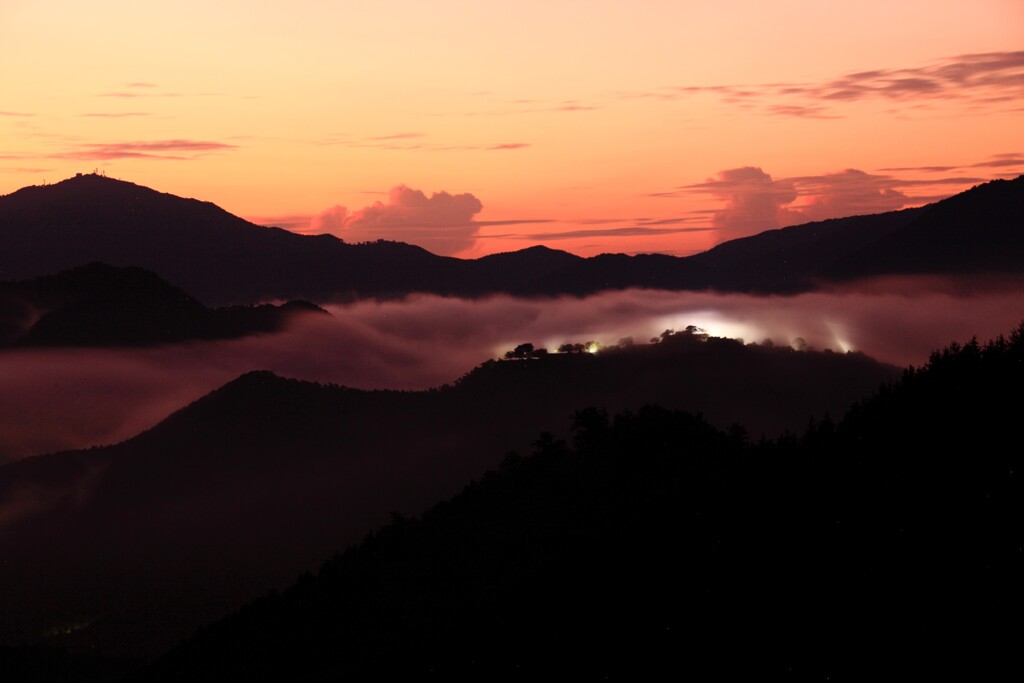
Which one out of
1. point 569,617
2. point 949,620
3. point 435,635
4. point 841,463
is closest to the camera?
point 949,620

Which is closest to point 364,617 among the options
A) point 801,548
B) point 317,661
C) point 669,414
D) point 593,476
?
point 317,661

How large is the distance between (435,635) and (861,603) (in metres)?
61.8

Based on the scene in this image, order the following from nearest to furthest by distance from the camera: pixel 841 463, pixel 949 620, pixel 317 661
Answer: pixel 949 620, pixel 841 463, pixel 317 661

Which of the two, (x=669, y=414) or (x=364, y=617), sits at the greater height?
(x=669, y=414)

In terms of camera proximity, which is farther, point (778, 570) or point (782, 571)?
point (778, 570)

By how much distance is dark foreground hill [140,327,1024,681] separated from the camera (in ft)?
247

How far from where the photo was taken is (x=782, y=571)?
8988cm

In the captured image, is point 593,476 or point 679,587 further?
point 593,476

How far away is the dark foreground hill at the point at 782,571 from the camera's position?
75.3 m

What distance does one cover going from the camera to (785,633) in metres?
80.9

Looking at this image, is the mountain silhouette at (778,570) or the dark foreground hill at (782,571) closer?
the dark foreground hill at (782,571)

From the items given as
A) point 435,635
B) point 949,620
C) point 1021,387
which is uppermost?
point 1021,387

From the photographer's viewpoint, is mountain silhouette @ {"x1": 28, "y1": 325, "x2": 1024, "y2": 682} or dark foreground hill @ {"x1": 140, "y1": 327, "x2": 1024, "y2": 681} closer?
dark foreground hill @ {"x1": 140, "y1": 327, "x2": 1024, "y2": 681}

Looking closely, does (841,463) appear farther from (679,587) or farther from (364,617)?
(364,617)
